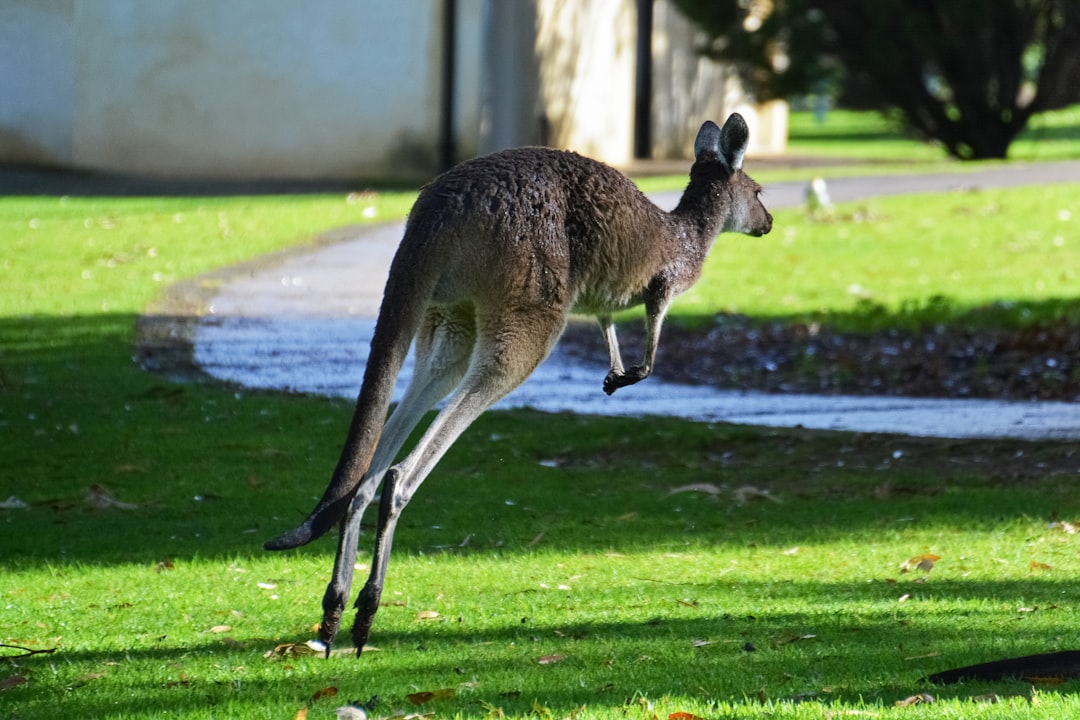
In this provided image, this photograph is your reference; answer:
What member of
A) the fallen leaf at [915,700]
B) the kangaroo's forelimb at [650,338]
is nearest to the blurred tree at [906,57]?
the kangaroo's forelimb at [650,338]

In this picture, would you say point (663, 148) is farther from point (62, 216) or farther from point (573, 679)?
point (573, 679)

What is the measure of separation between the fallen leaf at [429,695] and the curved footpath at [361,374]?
5.37 meters

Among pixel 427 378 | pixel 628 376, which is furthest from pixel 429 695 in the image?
pixel 628 376

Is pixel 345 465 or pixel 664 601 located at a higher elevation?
pixel 345 465

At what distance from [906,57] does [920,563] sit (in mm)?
17169

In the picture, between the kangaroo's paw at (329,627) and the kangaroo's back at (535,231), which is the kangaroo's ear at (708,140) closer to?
the kangaroo's back at (535,231)

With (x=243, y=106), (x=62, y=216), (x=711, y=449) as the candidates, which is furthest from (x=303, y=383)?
(x=243, y=106)

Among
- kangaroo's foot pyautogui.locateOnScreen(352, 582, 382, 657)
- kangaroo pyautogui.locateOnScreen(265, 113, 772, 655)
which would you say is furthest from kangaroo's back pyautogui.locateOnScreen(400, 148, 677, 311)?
kangaroo's foot pyautogui.locateOnScreen(352, 582, 382, 657)

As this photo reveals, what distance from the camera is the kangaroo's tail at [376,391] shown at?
4848mm

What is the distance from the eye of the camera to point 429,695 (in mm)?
4863

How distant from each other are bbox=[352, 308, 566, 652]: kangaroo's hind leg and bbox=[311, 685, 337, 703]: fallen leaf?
0.20 metres

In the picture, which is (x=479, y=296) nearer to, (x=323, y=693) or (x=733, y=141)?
(x=733, y=141)

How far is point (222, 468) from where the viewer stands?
8664 millimetres

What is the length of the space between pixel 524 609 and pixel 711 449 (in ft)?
A: 11.4
